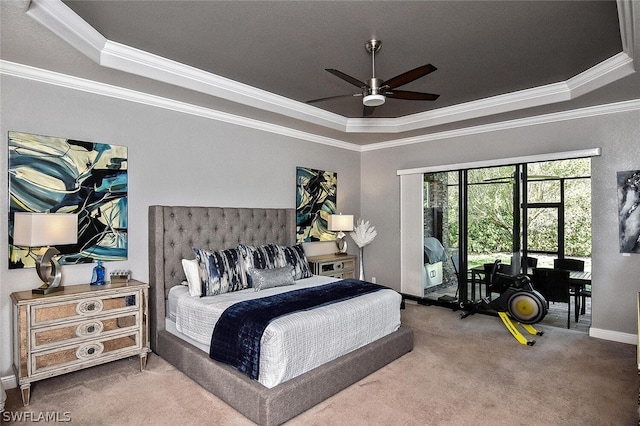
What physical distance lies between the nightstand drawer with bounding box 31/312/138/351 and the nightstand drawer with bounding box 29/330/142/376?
4cm

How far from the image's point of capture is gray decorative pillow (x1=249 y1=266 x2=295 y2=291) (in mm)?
3589

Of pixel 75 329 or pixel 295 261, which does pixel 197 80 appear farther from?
pixel 75 329

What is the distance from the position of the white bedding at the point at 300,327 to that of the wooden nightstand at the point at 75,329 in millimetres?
385

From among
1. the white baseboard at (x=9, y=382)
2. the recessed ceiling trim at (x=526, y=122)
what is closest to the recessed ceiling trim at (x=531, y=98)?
the recessed ceiling trim at (x=526, y=122)

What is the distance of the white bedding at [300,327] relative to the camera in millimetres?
2459

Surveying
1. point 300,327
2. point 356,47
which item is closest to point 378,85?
point 356,47

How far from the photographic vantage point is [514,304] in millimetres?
4176

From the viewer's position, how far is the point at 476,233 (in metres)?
5.18

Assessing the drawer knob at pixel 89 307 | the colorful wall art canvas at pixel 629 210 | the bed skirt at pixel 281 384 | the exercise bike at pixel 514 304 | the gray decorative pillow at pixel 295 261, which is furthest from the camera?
the gray decorative pillow at pixel 295 261

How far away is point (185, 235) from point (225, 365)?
1.65 metres

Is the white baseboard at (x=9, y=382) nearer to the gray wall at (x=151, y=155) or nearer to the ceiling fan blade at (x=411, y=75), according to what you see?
the gray wall at (x=151, y=155)

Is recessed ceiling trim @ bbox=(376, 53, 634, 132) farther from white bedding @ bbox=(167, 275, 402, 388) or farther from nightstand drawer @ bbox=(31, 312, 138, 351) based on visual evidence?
nightstand drawer @ bbox=(31, 312, 138, 351)

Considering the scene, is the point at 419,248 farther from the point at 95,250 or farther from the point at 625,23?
the point at 95,250

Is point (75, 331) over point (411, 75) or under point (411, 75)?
under
